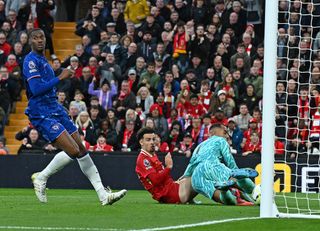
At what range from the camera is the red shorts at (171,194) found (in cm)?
1521

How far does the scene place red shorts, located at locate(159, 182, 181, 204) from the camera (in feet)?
49.9

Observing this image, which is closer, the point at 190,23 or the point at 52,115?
the point at 52,115

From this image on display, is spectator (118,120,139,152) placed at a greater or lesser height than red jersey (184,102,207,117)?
lesser

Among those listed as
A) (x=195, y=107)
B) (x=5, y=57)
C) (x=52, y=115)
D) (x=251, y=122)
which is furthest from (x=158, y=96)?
(x=52, y=115)

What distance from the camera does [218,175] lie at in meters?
14.8

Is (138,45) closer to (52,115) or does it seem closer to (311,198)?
(311,198)

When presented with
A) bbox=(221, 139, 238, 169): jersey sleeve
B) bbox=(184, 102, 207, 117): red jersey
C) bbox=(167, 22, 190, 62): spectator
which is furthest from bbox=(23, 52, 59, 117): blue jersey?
bbox=(167, 22, 190, 62): spectator

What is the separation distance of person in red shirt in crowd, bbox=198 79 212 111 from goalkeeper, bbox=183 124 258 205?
9488 mm

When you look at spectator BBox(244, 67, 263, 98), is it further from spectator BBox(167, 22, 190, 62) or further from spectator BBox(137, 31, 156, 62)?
spectator BBox(137, 31, 156, 62)

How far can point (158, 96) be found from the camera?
25.5 meters

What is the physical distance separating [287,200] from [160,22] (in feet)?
39.4

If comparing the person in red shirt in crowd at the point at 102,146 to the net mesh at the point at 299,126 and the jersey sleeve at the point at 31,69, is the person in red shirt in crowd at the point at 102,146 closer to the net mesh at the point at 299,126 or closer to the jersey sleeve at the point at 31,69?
the net mesh at the point at 299,126

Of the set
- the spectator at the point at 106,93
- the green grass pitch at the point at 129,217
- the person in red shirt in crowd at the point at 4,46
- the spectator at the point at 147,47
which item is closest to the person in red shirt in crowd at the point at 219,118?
A: the spectator at the point at 106,93

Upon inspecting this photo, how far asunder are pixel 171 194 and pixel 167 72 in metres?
10.6
